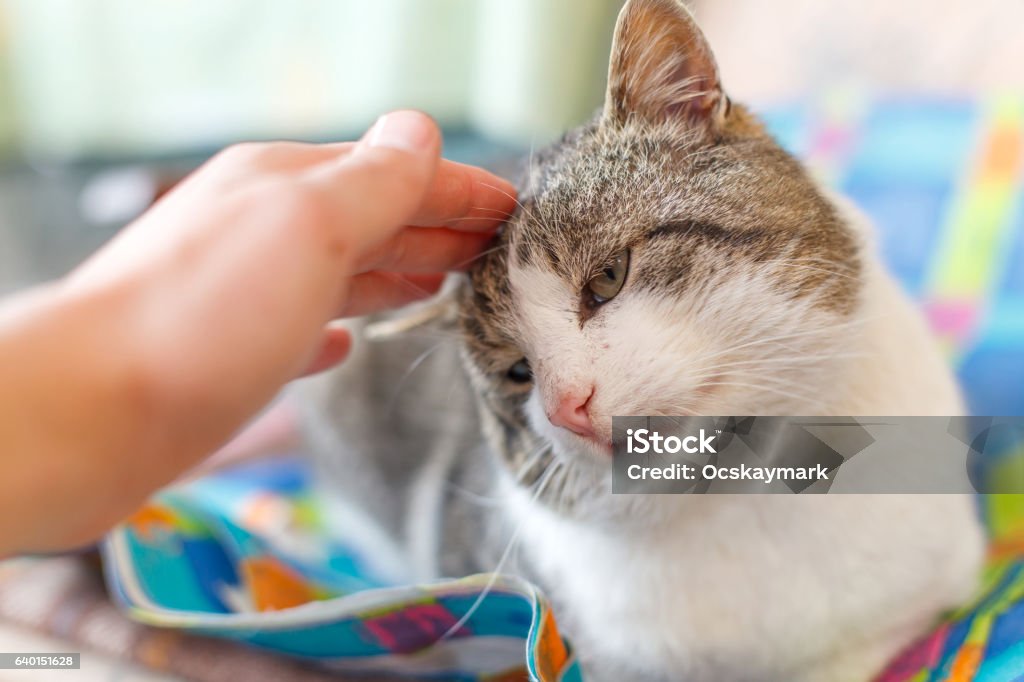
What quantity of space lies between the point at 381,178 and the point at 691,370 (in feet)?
1.18

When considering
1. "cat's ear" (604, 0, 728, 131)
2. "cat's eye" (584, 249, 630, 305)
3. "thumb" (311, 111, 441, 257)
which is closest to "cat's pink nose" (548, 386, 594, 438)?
"cat's eye" (584, 249, 630, 305)

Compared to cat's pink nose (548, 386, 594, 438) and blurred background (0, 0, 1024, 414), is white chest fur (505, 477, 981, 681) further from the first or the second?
blurred background (0, 0, 1024, 414)

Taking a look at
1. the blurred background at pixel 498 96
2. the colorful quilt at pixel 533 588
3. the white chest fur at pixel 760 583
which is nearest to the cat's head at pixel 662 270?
the white chest fur at pixel 760 583

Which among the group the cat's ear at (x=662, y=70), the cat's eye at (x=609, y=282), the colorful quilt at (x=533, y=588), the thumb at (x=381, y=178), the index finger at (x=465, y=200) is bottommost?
the colorful quilt at (x=533, y=588)

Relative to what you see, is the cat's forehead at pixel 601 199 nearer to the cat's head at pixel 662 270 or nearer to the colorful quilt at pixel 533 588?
the cat's head at pixel 662 270

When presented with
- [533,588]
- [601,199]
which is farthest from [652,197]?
[533,588]

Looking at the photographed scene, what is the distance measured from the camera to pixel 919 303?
62.8 inches

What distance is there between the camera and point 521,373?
3.15 feet

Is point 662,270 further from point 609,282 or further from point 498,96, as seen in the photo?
point 498,96

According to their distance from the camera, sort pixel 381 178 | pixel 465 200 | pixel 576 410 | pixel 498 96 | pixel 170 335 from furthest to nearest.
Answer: pixel 498 96 < pixel 465 200 < pixel 576 410 < pixel 381 178 < pixel 170 335

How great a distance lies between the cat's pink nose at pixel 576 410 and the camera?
2.63 feet

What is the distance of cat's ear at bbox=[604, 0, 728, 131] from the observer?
2.93 feet
